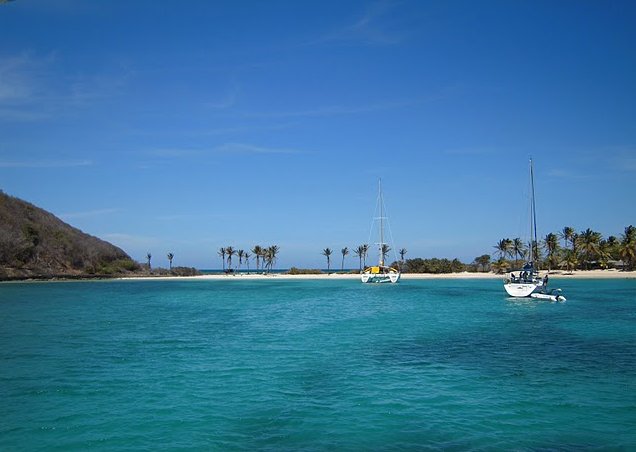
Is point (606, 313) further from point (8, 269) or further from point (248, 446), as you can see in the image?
point (8, 269)

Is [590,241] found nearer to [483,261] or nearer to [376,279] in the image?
[483,261]

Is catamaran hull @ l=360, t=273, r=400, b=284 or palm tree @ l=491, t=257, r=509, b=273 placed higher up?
palm tree @ l=491, t=257, r=509, b=273

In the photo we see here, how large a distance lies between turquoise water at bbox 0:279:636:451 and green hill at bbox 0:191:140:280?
102453mm

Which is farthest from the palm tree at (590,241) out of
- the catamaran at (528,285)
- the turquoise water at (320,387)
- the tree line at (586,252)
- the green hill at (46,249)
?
the green hill at (46,249)

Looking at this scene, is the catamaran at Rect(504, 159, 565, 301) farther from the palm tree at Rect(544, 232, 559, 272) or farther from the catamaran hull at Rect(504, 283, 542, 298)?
the palm tree at Rect(544, 232, 559, 272)

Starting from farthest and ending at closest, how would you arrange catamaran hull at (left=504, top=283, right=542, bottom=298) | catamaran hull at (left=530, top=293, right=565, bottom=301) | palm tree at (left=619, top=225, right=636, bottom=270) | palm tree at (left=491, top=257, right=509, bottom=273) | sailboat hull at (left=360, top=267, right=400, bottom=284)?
palm tree at (left=491, top=257, right=509, bottom=273)
palm tree at (left=619, top=225, right=636, bottom=270)
sailboat hull at (left=360, top=267, right=400, bottom=284)
catamaran hull at (left=504, top=283, right=542, bottom=298)
catamaran hull at (left=530, top=293, right=565, bottom=301)

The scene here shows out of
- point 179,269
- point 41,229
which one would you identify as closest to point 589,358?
point 41,229

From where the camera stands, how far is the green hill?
12131cm

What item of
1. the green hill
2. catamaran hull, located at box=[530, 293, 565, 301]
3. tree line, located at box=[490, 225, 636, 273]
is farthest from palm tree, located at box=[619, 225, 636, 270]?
the green hill

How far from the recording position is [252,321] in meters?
38.8

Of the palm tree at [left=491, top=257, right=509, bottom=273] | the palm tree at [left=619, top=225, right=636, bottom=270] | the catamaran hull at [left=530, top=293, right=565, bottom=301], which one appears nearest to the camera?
the catamaran hull at [left=530, top=293, right=565, bottom=301]

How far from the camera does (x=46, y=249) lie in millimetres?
134250

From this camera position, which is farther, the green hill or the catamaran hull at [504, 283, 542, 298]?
the green hill

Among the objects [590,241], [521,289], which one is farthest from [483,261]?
[521,289]
